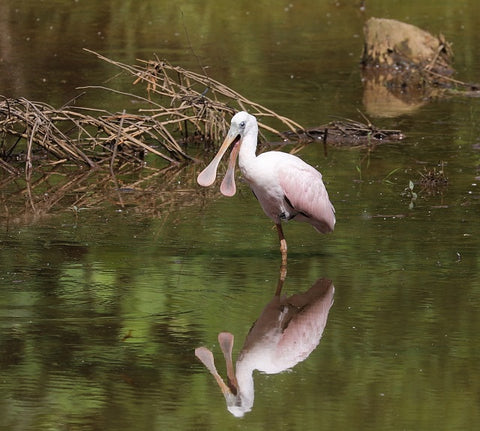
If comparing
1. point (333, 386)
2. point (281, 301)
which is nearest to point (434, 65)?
point (281, 301)

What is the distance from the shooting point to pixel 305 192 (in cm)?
952

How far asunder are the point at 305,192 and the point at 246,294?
3.69 ft

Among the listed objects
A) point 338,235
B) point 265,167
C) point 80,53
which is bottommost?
point 80,53

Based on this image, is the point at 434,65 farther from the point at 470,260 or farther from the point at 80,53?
the point at 470,260

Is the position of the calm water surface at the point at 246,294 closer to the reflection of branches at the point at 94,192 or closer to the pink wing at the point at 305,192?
the reflection of branches at the point at 94,192

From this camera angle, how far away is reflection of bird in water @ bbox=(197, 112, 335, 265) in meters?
9.27

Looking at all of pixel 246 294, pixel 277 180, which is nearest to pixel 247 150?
pixel 277 180

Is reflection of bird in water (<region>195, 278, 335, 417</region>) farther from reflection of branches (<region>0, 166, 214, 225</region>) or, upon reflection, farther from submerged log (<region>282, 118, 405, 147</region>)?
submerged log (<region>282, 118, 405, 147</region>)

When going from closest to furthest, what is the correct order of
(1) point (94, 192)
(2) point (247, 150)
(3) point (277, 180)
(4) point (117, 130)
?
(2) point (247, 150) → (3) point (277, 180) → (1) point (94, 192) → (4) point (117, 130)

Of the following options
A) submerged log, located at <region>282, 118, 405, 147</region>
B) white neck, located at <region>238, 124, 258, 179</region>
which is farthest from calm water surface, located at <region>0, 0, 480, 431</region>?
white neck, located at <region>238, 124, 258, 179</region>

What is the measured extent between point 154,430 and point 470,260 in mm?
3787

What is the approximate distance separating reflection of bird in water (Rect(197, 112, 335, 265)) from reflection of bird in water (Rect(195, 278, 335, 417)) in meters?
0.76

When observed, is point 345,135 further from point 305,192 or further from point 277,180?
point 277,180

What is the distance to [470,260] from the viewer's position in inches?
372
